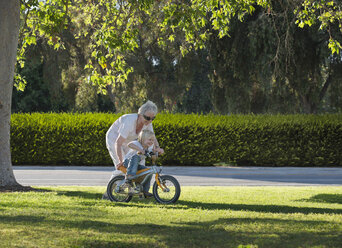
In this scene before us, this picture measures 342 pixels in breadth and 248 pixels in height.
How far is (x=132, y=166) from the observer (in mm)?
8359

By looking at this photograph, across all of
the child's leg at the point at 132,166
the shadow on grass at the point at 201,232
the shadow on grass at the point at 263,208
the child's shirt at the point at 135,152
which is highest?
the child's shirt at the point at 135,152

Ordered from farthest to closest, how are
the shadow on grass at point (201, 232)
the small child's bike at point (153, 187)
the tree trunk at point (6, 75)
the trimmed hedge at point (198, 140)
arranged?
the trimmed hedge at point (198, 140) < the tree trunk at point (6, 75) < the small child's bike at point (153, 187) < the shadow on grass at point (201, 232)

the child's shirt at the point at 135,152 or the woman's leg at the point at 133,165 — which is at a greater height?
the child's shirt at the point at 135,152

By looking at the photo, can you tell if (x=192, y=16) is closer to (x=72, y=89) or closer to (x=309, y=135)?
(x=309, y=135)

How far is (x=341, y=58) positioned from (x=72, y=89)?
19.3 m

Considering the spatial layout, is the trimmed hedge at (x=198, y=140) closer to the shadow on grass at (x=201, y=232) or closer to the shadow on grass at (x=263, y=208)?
the shadow on grass at (x=263, y=208)

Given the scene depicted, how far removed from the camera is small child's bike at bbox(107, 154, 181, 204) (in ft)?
27.5

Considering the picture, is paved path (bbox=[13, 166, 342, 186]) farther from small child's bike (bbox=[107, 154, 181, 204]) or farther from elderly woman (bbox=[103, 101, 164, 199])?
elderly woman (bbox=[103, 101, 164, 199])

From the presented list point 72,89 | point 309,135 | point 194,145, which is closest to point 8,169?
point 194,145

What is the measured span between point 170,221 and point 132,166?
1776 mm

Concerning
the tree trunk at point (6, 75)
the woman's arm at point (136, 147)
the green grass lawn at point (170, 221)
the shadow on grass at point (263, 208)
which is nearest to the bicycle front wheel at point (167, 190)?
the green grass lawn at point (170, 221)

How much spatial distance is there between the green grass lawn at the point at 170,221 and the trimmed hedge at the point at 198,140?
948 centimetres

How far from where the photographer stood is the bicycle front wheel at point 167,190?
27.6 ft

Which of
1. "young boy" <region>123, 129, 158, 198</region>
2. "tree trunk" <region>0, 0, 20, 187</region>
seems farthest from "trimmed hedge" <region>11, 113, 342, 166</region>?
"young boy" <region>123, 129, 158, 198</region>
